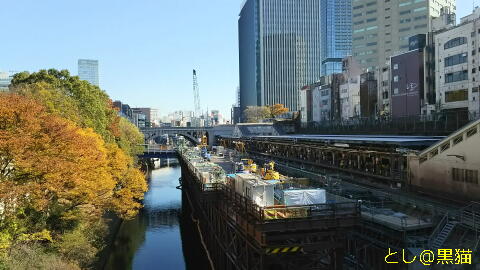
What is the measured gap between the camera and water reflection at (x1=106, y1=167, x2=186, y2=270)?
3501 cm

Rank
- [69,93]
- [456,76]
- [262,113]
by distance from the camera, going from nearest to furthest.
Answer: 1. [69,93]
2. [456,76]
3. [262,113]

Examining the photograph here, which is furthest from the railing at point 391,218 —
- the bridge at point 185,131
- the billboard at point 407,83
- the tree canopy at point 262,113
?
the tree canopy at point 262,113

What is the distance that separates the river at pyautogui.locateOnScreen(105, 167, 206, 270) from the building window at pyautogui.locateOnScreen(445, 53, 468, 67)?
40571mm

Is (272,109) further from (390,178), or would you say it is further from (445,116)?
(390,178)

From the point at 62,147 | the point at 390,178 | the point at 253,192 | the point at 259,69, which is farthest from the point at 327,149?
the point at 259,69

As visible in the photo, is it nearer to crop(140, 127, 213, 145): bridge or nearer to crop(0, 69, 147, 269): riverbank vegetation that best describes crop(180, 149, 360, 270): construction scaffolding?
crop(0, 69, 147, 269): riverbank vegetation

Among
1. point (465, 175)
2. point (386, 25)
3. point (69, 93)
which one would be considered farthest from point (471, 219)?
point (386, 25)

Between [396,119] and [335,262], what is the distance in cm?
4559

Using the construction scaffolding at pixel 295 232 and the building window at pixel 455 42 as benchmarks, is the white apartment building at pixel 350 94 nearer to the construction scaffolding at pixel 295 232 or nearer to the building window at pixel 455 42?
the building window at pixel 455 42

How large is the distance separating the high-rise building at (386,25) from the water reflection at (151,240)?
234 ft

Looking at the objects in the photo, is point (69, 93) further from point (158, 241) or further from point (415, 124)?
point (415, 124)

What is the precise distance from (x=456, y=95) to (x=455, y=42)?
707cm

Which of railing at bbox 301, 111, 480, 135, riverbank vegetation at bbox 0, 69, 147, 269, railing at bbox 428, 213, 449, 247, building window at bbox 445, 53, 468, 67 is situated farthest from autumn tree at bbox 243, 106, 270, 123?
railing at bbox 428, 213, 449, 247

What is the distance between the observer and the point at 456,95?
53.2 m
